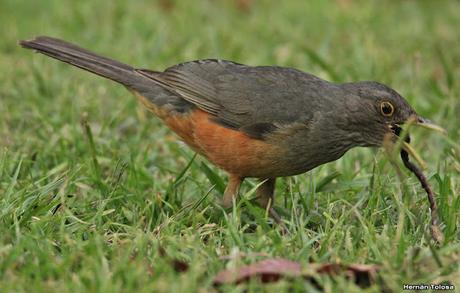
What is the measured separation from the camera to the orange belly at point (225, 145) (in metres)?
5.60

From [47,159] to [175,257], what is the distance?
Result: 87.1 inches

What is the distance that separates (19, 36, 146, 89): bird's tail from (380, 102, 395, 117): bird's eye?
5.56 ft

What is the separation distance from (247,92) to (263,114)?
0.23 metres

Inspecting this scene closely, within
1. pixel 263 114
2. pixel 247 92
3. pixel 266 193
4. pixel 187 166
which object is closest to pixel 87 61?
pixel 187 166

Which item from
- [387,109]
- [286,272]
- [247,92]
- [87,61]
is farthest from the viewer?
[87,61]

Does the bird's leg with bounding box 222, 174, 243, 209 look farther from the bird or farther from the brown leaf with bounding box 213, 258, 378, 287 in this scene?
the brown leaf with bounding box 213, 258, 378, 287

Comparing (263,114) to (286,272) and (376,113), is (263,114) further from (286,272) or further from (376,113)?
(286,272)

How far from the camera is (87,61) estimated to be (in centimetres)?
614

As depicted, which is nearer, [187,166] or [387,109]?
[387,109]

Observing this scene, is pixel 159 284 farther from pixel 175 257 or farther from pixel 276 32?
pixel 276 32

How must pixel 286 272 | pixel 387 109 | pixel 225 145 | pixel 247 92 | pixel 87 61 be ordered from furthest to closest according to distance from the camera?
pixel 87 61, pixel 247 92, pixel 225 145, pixel 387 109, pixel 286 272

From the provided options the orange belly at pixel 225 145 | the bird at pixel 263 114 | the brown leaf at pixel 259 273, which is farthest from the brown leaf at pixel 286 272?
the orange belly at pixel 225 145

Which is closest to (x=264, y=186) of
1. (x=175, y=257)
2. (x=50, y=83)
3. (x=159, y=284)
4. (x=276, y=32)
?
(x=175, y=257)

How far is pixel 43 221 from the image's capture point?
4.85 meters
